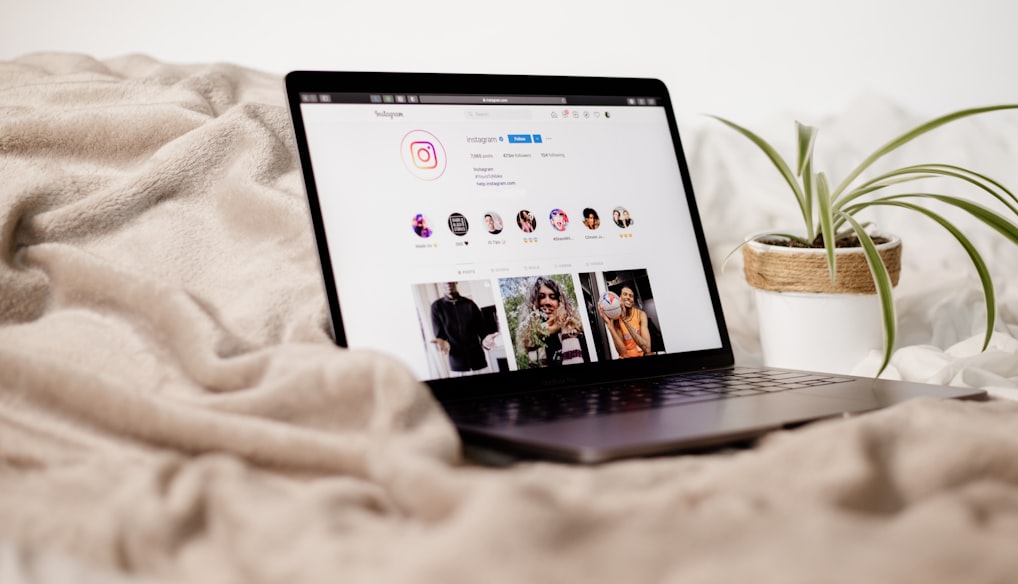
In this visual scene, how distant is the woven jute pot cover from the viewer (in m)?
0.96

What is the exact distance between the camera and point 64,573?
45 cm

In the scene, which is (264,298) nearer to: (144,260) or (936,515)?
(144,260)

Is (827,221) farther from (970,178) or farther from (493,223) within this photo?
(493,223)

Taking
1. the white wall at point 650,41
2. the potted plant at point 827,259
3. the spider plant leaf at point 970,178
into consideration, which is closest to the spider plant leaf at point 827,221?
the potted plant at point 827,259

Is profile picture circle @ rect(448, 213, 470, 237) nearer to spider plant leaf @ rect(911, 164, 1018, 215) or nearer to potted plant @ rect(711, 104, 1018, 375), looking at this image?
potted plant @ rect(711, 104, 1018, 375)

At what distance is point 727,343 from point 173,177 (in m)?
0.65

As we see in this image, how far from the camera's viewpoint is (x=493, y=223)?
86 centimetres

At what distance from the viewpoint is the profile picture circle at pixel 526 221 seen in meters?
0.87

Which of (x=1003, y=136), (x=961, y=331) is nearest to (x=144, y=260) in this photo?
(x=961, y=331)

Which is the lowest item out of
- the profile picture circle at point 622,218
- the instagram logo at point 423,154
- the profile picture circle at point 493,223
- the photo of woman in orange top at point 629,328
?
the photo of woman in orange top at point 629,328

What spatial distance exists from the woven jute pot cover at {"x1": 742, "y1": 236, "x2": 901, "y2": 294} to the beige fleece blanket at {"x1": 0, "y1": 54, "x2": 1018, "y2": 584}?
0.51ft

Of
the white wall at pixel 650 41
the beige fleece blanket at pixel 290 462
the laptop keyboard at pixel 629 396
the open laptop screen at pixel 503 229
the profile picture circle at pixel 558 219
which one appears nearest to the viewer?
the beige fleece blanket at pixel 290 462

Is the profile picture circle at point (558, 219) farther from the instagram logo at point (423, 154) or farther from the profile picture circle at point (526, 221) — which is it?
the instagram logo at point (423, 154)

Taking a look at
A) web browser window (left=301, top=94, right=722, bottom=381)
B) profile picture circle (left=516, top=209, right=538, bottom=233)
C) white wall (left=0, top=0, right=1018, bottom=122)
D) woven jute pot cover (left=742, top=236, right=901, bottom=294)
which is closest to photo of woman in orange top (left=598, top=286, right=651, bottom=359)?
web browser window (left=301, top=94, right=722, bottom=381)
